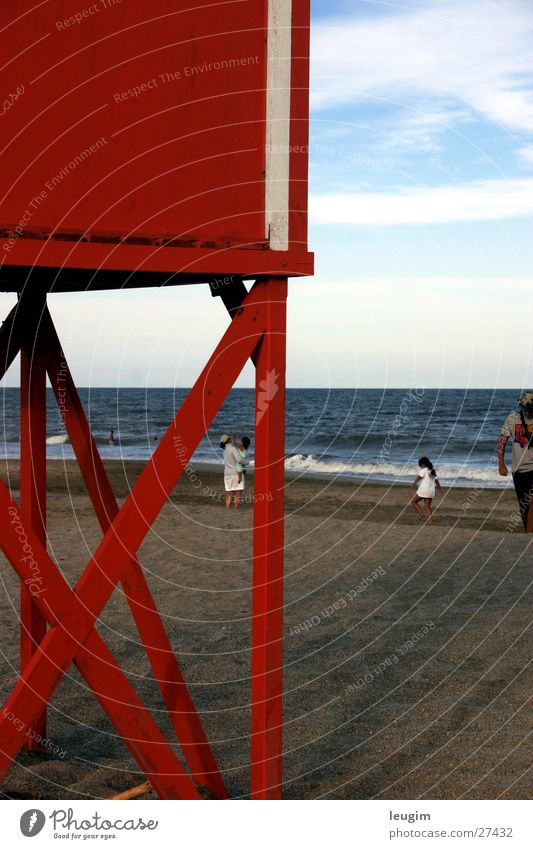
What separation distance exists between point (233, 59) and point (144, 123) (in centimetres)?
65

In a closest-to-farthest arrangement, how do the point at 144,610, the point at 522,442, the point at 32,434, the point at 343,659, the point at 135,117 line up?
the point at 135,117 < the point at 144,610 < the point at 32,434 < the point at 343,659 < the point at 522,442

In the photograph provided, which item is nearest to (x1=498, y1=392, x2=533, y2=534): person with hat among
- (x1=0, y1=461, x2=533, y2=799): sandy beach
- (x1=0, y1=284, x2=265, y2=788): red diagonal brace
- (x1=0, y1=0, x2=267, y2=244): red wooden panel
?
(x1=0, y1=461, x2=533, y2=799): sandy beach

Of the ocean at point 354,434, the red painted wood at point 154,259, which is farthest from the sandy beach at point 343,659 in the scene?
the ocean at point 354,434

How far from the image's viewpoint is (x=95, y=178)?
5129 millimetres


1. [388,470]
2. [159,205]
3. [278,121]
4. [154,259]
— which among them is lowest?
[388,470]

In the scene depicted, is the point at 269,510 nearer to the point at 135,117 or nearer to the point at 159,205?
the point at 159,205

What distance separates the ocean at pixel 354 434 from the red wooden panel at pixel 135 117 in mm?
18906

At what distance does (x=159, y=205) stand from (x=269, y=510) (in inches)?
66.8

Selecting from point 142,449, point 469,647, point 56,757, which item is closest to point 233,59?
point 56,757

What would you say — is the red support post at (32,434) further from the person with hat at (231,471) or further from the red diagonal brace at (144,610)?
the person with hat at (231,471)

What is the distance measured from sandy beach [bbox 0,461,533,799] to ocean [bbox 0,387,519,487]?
10842 mm

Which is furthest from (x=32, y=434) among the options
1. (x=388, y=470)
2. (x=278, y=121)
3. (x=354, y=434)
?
(x=354, y=434)

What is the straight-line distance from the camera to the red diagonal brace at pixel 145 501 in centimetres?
530

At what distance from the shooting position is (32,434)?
693cm
